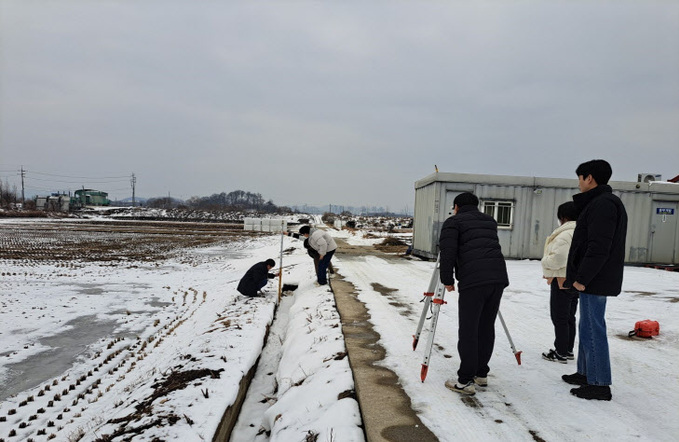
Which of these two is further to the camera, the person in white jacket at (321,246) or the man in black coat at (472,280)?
the person in white jacket at (321,246)

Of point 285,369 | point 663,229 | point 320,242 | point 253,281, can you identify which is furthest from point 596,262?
point 663,229

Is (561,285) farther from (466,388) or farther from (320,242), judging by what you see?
(320,242)

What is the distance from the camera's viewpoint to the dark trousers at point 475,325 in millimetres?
3461

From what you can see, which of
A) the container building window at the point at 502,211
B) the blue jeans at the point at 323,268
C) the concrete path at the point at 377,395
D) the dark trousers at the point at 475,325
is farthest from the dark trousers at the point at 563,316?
the container building window at the point at 502,211

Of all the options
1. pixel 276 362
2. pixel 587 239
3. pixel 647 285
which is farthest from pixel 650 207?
pixel 276 362

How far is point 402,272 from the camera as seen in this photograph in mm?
12391

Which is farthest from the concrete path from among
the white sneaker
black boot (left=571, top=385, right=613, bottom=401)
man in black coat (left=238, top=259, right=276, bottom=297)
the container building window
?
the container building window

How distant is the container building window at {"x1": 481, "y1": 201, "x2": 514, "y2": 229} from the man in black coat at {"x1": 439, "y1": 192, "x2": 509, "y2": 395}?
12111 millimetres

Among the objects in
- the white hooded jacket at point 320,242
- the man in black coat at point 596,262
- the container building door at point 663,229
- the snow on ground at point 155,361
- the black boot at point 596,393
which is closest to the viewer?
the man in black coat at point 596,262

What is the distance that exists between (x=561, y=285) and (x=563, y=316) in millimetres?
413

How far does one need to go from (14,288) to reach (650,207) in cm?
2263

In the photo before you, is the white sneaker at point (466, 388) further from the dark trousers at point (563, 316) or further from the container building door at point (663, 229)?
the container building door at point (663, 229)

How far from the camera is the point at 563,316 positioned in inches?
169

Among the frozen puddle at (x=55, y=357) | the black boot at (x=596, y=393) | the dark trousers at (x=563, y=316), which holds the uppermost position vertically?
the dark trousers at (x=563, y=316)
